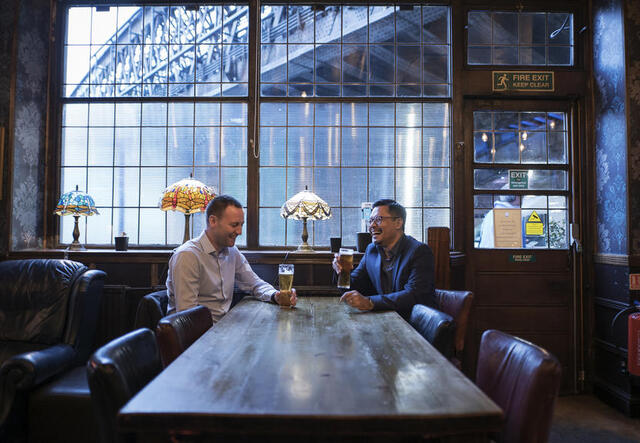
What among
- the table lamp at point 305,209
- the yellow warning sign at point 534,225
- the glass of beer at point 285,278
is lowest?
the glass of beer at point 285,278

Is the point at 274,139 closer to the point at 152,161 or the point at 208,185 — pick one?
the point at 208,185

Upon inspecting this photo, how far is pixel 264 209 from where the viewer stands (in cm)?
374

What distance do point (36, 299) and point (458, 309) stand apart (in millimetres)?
2649

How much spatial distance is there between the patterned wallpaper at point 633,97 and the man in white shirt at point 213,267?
2685mm

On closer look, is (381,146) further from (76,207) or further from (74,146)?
(74,146)

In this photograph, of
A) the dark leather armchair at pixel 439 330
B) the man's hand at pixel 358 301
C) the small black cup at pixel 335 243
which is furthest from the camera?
the small black cup at pixel 335 243

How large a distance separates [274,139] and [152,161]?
1.13 meters

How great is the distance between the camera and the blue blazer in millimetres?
2357

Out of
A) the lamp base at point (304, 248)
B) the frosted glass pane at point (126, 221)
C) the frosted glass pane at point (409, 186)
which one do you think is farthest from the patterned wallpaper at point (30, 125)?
the frosted glass pane at point (409, 186)

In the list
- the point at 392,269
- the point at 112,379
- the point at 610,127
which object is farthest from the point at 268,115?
the point at 112,379

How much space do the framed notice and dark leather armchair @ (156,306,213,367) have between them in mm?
2804

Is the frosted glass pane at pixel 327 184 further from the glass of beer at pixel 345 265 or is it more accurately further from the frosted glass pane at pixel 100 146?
the frosted glass pane at pixel 100 146

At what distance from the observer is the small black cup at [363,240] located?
340 cm

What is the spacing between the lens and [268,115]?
378 cm
